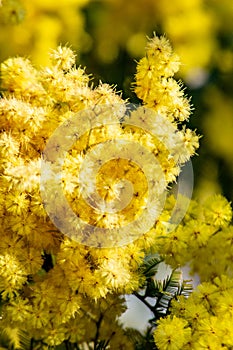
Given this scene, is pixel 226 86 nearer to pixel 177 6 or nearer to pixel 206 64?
pixel 206 64

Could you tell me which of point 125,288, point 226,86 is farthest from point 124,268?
point 226,86

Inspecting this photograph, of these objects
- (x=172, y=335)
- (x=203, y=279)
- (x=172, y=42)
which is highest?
(x=172, y=42)

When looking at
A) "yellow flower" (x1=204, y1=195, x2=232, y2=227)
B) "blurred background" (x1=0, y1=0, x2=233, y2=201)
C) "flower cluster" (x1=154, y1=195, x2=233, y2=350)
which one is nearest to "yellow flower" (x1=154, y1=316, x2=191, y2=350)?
"flower cluster" (x1=154, y1=195, x2=233, y2=350)

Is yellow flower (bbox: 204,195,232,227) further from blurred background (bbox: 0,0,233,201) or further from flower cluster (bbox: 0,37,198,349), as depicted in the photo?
blurred background (bbox: 0,0,233,201)

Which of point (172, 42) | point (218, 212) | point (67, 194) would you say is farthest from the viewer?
point (172, 42)

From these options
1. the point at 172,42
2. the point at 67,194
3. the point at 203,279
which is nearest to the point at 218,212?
the point at 203,279

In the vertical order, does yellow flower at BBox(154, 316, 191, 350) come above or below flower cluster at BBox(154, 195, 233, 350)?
below

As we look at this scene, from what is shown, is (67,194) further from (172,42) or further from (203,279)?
(172,42)

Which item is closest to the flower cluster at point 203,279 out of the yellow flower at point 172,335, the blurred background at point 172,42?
the yellow flower at point 172,335
